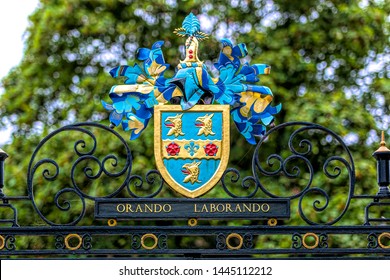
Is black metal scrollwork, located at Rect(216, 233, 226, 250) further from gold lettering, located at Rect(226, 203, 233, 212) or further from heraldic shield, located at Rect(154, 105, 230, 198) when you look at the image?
heraldic shield, located at Rect(154, 105, 230, 198)

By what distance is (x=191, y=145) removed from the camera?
10.8 meters

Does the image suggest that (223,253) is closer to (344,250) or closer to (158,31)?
(344,250)

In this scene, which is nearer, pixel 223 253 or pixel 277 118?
pixel 223 253

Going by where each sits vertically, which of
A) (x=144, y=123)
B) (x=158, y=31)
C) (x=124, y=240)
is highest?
→ (x=158, y=31)

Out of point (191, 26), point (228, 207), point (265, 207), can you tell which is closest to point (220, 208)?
point (228, 207)

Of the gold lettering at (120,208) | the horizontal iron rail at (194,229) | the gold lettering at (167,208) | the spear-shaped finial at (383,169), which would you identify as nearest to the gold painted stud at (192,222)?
the horizontal iron rail at (194,229)

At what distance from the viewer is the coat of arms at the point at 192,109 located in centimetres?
1084

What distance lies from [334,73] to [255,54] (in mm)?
1045

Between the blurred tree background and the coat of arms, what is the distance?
3.99 metres

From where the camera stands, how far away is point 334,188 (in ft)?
48.1

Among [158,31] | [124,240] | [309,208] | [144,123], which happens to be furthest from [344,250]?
[158,31]

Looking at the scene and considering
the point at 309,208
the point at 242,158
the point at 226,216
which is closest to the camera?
the point at 226,216

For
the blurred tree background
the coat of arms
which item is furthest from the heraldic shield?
the blurred tree background

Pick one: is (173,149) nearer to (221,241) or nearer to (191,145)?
(191,145)
